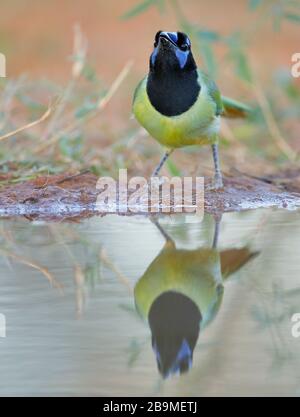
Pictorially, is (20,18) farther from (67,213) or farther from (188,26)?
(67,213)

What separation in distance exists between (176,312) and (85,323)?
0.32 metres

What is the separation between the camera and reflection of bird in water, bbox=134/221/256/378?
9.43ft

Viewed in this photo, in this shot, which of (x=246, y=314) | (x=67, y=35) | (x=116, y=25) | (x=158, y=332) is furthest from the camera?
(x=116, y=25)

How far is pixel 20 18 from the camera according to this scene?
1264 cm

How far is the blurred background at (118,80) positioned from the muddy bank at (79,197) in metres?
0.16

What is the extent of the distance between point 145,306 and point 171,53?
6.44 ft

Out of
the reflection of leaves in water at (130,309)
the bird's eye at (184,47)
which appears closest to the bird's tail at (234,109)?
the bird's eye at (184,47)

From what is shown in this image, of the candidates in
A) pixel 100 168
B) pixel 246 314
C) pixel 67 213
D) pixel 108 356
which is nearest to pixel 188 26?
pixel 100 168

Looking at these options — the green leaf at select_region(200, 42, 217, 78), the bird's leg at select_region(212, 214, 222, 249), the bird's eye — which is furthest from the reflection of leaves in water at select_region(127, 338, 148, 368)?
the green leaf at select_region(200, 42, 217, 78)

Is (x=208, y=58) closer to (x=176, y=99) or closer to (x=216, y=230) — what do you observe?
(x=176, y=99)

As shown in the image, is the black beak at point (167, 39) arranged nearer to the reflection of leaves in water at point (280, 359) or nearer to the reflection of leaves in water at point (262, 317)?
the reflection of leaves in water at point (262, 317)

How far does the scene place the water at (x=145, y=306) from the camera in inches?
104

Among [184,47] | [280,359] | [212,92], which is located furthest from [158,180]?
[280,359]

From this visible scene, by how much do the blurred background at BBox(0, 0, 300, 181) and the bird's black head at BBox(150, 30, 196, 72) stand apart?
494mm
